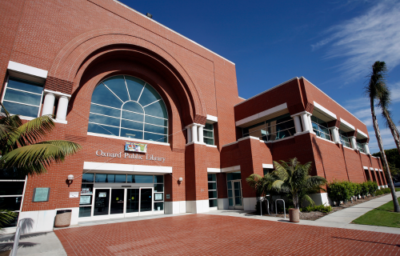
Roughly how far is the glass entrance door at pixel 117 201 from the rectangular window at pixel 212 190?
729cm

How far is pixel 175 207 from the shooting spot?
56.4 feet

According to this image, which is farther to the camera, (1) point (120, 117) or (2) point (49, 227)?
(1) point (120, 117)

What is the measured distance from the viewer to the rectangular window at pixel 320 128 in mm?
20627

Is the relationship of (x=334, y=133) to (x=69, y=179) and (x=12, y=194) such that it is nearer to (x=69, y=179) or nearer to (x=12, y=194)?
(x=69, y=179)

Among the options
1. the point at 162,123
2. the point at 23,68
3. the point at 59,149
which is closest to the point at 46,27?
the point at 23,68

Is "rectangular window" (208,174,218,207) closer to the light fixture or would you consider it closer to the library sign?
the library sign

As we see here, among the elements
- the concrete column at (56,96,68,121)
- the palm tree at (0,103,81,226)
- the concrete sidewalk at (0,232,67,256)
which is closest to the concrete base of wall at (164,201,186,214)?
the concrete sidewalk at (0,232,67,256)

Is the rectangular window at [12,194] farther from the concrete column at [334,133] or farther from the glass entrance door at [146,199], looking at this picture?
the concrete column at [334,133]

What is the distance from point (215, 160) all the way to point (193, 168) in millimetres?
2768

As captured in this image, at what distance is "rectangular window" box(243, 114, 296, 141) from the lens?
768 inches

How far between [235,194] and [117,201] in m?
9.76

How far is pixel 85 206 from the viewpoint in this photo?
14.1 metres

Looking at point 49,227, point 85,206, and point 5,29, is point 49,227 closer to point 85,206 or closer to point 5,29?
point 85,206

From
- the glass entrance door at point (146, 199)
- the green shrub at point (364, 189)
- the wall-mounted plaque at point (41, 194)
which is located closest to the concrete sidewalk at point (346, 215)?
the green shrub at point (364, 189)
